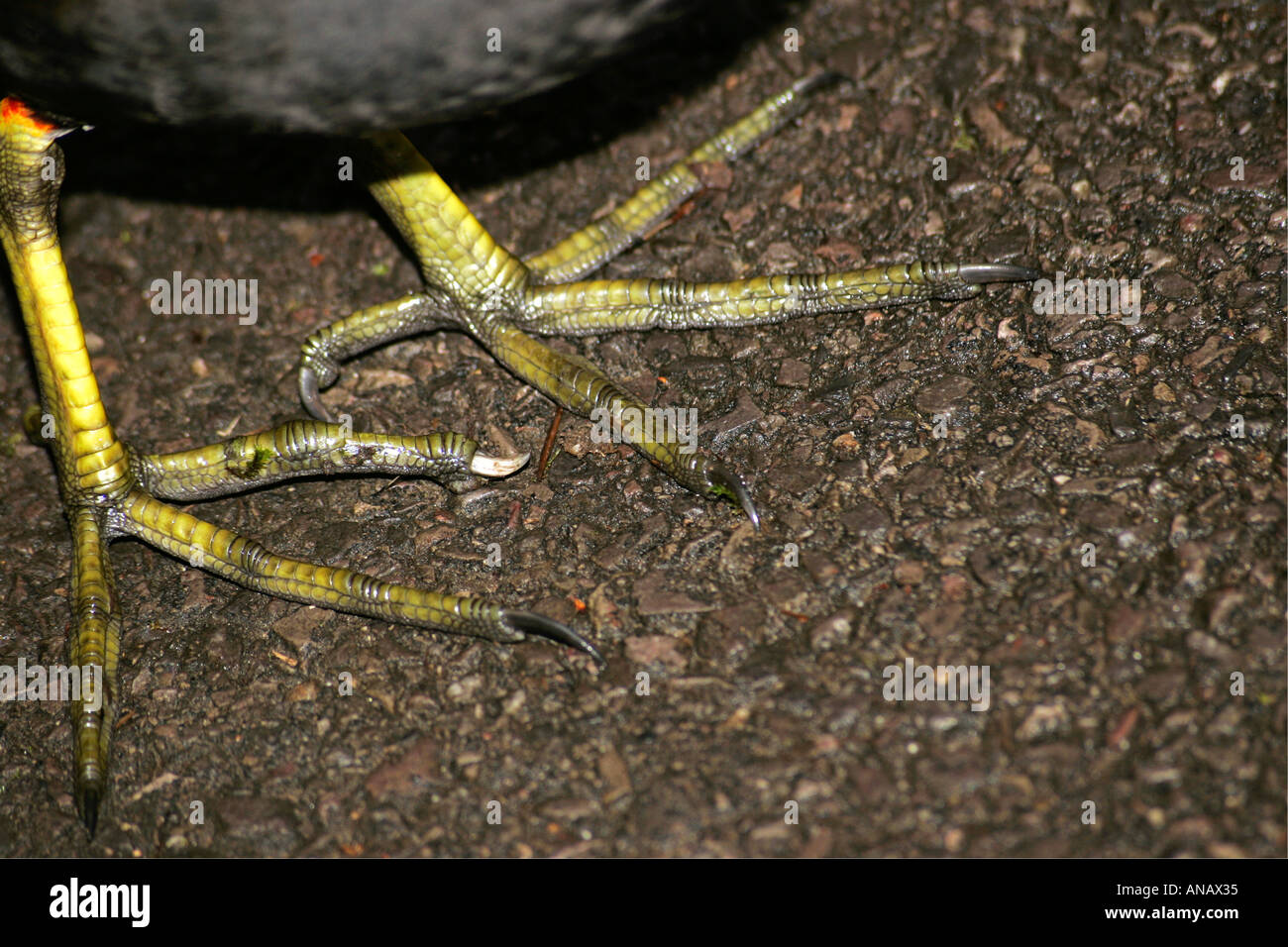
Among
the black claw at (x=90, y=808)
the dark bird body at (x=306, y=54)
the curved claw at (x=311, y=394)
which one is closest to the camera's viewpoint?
the dark bird body at (x=306, y=54)

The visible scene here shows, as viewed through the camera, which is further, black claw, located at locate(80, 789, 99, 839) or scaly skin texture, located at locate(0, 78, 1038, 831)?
scaly skin texture, located at locate(0, 78, 1038, 831)

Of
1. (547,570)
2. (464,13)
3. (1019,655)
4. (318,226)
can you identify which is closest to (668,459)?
(547,570)

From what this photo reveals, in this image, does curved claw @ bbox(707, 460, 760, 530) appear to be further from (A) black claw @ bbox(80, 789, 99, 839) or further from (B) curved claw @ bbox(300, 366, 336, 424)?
(A) black claw @ bbox(80, 789, 99, 839)

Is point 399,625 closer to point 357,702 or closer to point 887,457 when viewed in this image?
point 357,702
